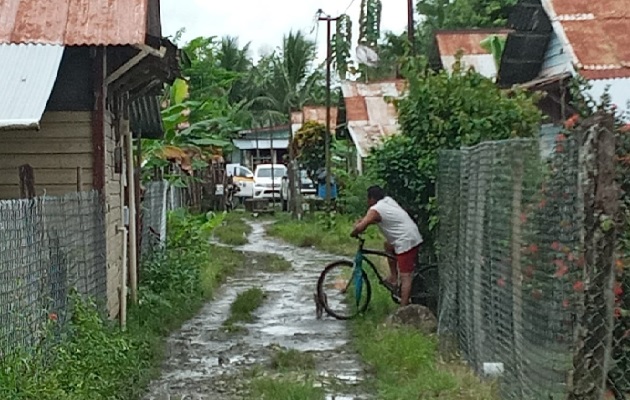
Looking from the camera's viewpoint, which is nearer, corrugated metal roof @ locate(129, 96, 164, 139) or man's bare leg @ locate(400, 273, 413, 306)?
man's bare leg @ locate(400, 273, 413, 306)

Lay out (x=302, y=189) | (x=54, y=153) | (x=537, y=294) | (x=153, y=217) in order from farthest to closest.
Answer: (x=302, y=189) < (x=153, y=217) < (x=54, y=153) < (x=537, y=294)

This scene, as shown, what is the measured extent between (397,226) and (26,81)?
4.60 metres

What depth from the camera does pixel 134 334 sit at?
11188 mm

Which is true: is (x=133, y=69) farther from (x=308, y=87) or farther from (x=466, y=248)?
(x=308, y=87)

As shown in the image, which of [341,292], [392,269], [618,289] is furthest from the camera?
[341,292]

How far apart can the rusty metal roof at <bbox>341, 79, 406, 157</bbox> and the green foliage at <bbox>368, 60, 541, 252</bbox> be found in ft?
68.6

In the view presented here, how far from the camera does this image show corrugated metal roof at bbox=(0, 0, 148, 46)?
990cm

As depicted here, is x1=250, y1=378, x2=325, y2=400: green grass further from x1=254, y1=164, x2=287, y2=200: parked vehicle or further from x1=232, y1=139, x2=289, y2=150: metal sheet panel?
x1=232, y1=139, x2=289, y2=150: metal sheet panel

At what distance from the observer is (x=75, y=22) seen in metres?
10.2

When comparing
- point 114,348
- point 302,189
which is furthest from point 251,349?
point 302,189

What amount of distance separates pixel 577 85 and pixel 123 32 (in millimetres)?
4695

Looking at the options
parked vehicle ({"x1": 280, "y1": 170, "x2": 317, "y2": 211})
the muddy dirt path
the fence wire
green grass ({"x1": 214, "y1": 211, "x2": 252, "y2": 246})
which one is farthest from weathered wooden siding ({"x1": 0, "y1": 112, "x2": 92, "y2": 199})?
parked vehicle ({"x1": 280, "y1": 170, "x2": 317, "y2": 211})

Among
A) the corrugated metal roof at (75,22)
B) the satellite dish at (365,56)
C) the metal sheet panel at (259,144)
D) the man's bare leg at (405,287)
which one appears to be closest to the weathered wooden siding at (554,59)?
the man's bare leg at (405,287)

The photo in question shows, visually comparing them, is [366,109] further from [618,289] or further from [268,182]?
[618,289]
